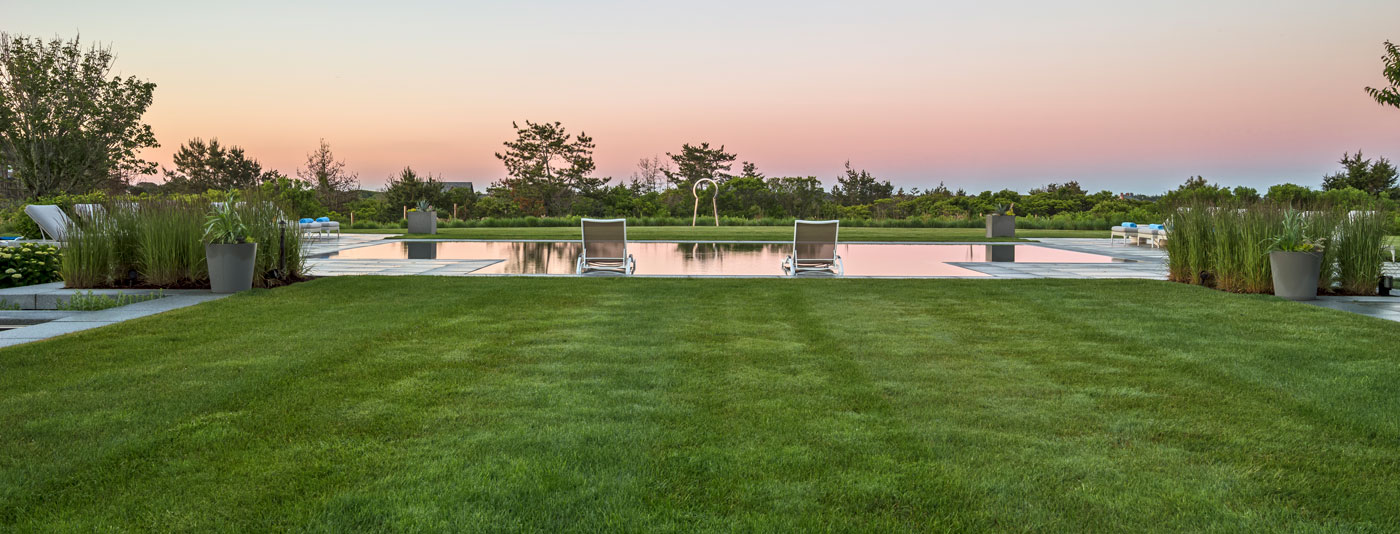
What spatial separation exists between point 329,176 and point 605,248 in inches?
1408

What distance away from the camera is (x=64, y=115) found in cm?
2686

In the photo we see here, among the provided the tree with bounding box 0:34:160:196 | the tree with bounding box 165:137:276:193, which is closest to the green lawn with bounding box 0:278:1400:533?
the tree with bounding box 0:34:160:196

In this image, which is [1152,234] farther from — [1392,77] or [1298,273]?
[1298,273]

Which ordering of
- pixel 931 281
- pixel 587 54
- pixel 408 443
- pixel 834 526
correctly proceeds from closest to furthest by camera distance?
pixel 834 526
pixel 408 443
pixel 931 281
pixel 587 54

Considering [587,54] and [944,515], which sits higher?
[587,54]

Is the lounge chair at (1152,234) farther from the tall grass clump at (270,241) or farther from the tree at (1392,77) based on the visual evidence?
the tall grass clump at (270,241)

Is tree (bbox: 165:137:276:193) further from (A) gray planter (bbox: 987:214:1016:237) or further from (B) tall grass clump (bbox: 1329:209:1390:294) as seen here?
(B) tall grass clump (bbox: 1329:209:1390:294)

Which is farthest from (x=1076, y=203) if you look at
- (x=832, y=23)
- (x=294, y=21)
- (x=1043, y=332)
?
(x=1043, y=332)

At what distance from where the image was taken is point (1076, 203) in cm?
3838

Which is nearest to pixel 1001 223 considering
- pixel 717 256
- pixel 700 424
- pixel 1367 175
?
pixel 717 256

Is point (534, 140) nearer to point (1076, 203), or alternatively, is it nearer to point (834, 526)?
point (1076, 203)

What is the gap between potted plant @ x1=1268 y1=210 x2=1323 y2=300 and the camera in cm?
688

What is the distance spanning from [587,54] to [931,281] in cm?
1613

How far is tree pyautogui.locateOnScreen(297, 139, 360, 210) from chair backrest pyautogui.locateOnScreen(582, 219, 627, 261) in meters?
33.8
